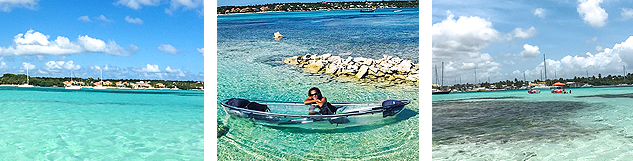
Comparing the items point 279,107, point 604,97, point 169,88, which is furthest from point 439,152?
point 169,88

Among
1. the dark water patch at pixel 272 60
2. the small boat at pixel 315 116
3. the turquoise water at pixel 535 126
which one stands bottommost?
the turquoise water at pixel 535 126

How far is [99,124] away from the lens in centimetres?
Answer: 643

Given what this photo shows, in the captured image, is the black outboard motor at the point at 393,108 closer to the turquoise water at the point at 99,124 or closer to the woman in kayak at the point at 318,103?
the woman in kayak at the point at 318,103

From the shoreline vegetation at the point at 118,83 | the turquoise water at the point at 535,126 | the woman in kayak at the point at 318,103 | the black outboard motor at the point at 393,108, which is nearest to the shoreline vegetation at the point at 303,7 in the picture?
the woman in kayak at the point at 318,103

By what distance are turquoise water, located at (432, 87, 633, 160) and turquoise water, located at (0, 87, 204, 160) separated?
11.1 feet

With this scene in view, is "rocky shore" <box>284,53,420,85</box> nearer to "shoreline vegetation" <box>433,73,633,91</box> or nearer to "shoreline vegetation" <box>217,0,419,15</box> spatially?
"shoreline vegetation" <box>217,0,419,15</box>

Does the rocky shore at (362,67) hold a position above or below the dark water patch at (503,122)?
above

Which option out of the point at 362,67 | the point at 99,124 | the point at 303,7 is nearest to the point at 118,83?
the point at 99,124

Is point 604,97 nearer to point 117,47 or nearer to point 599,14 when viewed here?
point 599,14

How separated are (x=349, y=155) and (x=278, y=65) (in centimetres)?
122

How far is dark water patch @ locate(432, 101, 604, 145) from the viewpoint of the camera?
491 cm

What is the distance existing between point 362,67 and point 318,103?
67 centimetres

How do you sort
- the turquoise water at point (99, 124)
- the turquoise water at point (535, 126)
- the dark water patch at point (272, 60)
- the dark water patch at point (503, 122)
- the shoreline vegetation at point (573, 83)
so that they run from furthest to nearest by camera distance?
the shoreline vegetation at point (573, 83) < the dark water patch at point (503, 122) < the turquoise water at point (99, 124) < the turquoise water at point (535, 126) < the dark water patch at point (272, 60)

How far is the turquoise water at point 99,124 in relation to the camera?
4.33m
